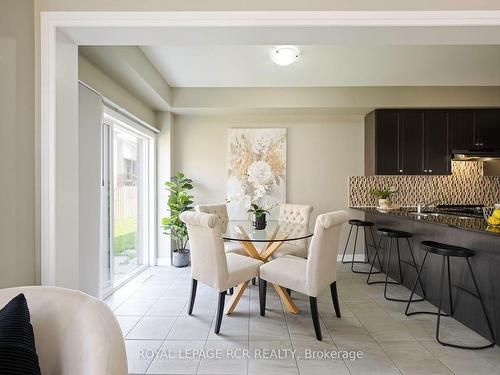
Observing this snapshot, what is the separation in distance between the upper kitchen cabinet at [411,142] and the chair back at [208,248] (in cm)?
302

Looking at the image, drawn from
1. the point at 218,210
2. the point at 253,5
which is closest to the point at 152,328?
the point at 218,210

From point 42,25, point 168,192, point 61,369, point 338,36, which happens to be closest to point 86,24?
point 42,25

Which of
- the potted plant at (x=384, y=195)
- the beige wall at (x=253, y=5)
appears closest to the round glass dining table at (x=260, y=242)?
the beige wall at (x=253, y=5)

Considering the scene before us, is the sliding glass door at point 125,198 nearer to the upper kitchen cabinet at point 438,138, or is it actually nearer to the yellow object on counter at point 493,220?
the yellow object on counter at point 493,220

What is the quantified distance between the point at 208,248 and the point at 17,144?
1.49 m

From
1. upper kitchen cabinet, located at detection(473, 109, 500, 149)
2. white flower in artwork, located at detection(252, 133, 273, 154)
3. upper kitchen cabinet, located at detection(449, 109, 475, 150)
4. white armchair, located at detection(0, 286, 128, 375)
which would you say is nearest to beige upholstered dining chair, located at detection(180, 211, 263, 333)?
white armchair, located at detection(0, 286, 128, 375)

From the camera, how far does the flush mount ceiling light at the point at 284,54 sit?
2.80 m

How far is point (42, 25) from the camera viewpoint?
59.8 inches

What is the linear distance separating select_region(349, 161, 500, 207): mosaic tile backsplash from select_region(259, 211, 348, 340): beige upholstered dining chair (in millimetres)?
2345

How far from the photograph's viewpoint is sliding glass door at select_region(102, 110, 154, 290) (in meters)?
3.13

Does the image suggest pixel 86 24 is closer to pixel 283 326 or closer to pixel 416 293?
pixel 283 326

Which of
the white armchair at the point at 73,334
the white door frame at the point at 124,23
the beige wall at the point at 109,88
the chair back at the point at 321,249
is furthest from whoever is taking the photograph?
the beige wall at the point at 109,88

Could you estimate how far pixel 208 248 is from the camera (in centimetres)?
236

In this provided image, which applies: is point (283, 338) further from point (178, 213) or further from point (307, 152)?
point (307, 152)
